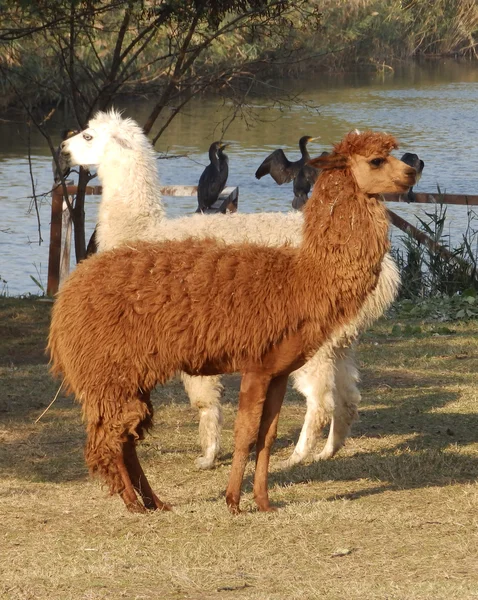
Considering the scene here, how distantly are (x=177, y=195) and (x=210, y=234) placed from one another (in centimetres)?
584

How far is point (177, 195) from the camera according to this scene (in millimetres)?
11727

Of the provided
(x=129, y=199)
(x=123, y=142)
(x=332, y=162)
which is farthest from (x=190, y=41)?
(x=332, y=162)

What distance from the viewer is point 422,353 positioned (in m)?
8.99

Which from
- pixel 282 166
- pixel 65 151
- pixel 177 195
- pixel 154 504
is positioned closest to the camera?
pixel 154 504

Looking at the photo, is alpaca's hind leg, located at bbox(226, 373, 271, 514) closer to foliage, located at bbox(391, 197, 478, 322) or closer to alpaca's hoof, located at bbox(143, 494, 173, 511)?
alpaca's hoof, located at bbox(143, 494, 173, 511)

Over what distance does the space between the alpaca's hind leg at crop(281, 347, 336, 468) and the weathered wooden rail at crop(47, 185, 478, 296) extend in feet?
17.2

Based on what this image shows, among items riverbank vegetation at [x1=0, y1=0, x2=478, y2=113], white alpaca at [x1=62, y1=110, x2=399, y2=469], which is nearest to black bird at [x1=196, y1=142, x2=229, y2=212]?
riverbank vegetation at [x1=0, y1=0, x2=478, y2=113]

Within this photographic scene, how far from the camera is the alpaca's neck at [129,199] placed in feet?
21.1

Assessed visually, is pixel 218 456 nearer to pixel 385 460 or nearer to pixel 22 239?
pixel 385 460

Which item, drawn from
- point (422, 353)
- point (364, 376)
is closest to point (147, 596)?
point (364, 376)

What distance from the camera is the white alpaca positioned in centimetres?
589

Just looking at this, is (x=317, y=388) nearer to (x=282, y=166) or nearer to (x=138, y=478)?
(x=138, y=478)

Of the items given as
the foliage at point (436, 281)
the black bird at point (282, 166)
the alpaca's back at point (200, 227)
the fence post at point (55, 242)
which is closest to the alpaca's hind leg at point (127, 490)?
the alpaca's back at point (200, 227)

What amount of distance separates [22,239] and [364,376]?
31.1 ft
